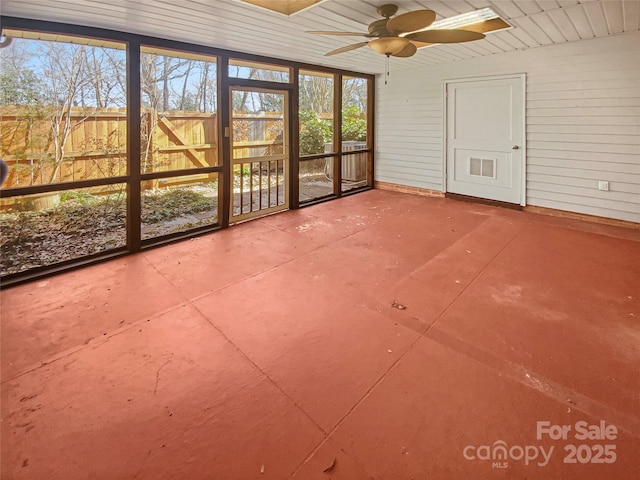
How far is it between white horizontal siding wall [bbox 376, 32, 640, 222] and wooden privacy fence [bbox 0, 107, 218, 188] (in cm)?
335

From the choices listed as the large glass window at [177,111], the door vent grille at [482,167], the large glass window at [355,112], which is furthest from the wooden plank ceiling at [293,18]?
the large glass window at [355,112]

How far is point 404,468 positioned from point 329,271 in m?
2.12

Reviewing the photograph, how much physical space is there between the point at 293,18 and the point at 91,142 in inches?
94.1

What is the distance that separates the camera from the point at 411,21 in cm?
285

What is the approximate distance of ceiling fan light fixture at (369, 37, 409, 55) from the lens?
3.21 m

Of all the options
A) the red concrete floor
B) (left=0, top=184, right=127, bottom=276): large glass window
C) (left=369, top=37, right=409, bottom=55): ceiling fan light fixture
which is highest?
(left=369, top=37, right=409, bottom=55): ceiling fan light fixture

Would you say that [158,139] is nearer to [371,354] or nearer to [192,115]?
[192,115]

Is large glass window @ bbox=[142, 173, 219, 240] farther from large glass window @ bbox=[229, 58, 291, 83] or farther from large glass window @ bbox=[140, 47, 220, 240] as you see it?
large glass window @ bbox=[229, 58, 291, 83]

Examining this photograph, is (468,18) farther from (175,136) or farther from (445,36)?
(175,136)

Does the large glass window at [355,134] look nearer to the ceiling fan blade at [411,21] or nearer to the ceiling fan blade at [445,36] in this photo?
the ceiling fan blade at [445,36]

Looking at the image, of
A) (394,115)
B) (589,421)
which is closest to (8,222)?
(589,421)

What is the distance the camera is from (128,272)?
356cm

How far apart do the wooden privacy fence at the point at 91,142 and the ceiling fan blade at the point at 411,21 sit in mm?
2684

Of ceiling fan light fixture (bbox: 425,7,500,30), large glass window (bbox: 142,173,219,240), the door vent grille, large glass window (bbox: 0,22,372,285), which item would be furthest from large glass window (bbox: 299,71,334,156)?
ceiling fan light fixture (bbox: 425,7,500,30)
